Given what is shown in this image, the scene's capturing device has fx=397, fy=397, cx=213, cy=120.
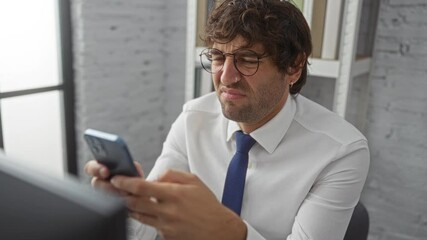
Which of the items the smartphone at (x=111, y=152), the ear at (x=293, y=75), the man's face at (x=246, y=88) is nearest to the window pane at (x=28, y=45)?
the man's face at (x=246, y=88)

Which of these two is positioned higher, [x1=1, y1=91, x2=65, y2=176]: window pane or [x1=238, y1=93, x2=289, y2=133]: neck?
[x1=238, y1=93, x2=289, y2=133]: neck

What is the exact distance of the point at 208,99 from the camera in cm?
117

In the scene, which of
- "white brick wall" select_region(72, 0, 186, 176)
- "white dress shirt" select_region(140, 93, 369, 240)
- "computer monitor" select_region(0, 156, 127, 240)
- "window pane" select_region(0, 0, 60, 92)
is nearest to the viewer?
"computer monitor" select_region(0, 156, 127, 240)

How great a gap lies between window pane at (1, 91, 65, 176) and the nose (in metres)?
1.24

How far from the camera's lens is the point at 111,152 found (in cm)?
50

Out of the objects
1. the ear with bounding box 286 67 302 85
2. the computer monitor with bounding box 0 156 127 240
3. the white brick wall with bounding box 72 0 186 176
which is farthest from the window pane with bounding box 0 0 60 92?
the computer monitor with bounding box 0 156 127 240

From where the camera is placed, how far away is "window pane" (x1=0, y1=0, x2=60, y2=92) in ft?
5.71

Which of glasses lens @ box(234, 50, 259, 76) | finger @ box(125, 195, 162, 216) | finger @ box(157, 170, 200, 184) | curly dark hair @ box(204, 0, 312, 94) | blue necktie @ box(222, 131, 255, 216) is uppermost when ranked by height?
curly dark hair @ box(204, 0, 312, 94)

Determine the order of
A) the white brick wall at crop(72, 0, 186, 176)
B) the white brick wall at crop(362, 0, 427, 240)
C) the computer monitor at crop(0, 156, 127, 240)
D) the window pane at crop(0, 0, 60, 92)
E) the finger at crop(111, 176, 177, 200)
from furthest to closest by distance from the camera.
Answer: the white brick wall at crop(72, 0, 186, 176), the window pane at crop(0, 0, 60, 92), the white brick wall at crop(362, 0, 427, 240), the finger at crop(111, 176, 177, 200), the computer monitor at crop(0, 156, 127, 240)

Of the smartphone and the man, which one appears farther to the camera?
the man

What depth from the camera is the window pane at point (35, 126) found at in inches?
71.6

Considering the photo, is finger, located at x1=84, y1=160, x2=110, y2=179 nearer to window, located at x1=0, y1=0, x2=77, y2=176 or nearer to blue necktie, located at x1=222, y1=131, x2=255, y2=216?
blue necktie, located at x1=222, y1=131, x2=255, y2=216

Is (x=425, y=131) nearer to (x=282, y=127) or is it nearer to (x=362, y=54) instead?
(x=362, y=54)

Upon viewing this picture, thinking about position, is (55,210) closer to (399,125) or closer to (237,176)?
(237,176)
